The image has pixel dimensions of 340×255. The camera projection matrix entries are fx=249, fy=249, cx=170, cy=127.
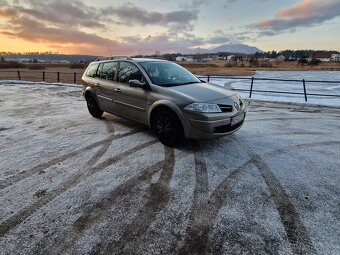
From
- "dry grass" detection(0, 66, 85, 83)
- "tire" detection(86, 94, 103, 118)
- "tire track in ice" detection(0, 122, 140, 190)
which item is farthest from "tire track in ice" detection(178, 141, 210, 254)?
"dry grass" detection(0, 66, 85, 83)

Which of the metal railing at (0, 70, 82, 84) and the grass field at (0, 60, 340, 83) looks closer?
the metal railing at (0, 70, 82, 84)

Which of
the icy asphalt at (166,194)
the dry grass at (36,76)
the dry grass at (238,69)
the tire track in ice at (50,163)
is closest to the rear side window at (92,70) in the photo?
the icy asphalt at (166,194)

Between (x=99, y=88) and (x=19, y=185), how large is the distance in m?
3.58

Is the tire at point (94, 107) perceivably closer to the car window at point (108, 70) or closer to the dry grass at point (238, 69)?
the car window at point (108, 70)

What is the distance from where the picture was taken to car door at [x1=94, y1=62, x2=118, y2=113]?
6.19 meters

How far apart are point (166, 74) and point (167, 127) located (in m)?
1.35

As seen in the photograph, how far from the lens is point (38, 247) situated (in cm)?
247

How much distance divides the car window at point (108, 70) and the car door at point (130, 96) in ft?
0.85

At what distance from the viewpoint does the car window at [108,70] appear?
6227 millimetres

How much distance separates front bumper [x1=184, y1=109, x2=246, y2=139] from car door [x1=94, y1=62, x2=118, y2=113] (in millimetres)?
2452

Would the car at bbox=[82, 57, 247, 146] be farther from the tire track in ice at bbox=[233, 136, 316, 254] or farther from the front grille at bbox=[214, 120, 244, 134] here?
the tire track in ice at bbox=[233, 136, 316, 254]

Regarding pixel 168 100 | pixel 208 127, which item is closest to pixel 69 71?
pixel 168 100

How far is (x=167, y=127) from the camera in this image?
16.2 ft

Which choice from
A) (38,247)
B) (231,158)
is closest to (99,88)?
(231,158)
